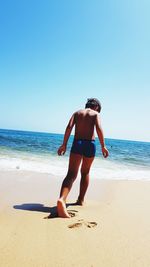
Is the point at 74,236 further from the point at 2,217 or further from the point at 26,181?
the point at 26,181

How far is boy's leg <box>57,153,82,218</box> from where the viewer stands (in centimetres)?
305

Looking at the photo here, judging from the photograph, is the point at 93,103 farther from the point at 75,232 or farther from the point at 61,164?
the point at 61,164

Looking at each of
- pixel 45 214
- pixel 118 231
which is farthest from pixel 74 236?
pixel 45 214

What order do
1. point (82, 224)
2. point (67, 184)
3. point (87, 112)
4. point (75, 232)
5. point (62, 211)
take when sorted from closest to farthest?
point (75, 232)
point (82, 224)
point (62, 211)
point (67, 184)
point (87, 112)

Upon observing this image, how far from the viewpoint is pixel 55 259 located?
1.97m

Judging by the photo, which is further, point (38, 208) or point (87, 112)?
point (87, 112)

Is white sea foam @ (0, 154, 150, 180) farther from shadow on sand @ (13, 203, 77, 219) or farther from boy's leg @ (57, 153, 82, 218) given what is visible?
boy's leg @ (57, 153, 82, 218)

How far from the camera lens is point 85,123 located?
12.3 feet

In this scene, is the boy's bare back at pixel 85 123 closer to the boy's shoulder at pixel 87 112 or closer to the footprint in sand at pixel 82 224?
the boy's shoulder at pixel 87 112

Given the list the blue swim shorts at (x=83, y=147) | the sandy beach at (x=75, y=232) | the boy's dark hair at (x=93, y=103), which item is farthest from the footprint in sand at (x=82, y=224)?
the boy's dark hair at (x=93, y=103)

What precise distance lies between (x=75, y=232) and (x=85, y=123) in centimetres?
174

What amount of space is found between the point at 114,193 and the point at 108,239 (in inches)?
95.5

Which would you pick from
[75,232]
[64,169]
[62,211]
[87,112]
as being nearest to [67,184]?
[62,211]

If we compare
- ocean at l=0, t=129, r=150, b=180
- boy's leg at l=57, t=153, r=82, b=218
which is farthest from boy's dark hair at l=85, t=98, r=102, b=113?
ocean at l=0, t=129, r=150, b=180
